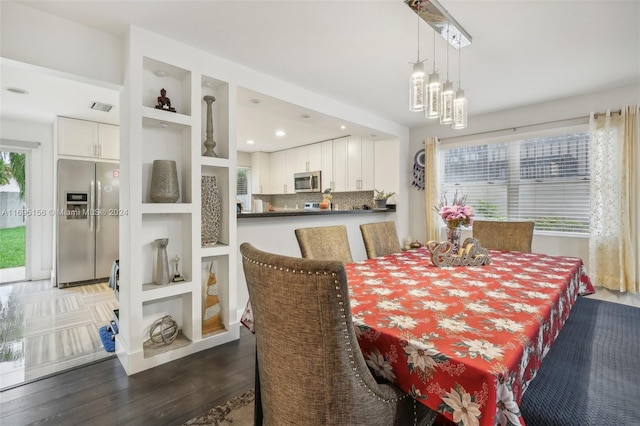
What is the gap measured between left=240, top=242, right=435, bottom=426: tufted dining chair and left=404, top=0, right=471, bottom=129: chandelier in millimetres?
1340

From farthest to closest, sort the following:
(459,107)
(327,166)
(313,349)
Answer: (327,166) → (459,107) → (313,349)

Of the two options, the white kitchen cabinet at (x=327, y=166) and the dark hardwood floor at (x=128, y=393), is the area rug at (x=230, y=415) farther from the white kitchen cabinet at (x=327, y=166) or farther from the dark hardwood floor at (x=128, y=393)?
the white kitchen cabinet at (x=327, y=166)

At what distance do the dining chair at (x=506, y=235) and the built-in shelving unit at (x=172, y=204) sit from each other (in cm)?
231

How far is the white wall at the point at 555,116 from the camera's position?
3.09 metres

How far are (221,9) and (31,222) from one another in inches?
180

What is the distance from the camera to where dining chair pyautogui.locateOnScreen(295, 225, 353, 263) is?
2.04 meters

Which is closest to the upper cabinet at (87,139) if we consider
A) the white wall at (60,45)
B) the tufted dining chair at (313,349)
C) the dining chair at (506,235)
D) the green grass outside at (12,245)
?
the green grass outside at (12,245)

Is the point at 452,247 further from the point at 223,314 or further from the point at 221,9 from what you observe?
the point at 221,9

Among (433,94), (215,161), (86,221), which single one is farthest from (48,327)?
(433,94)

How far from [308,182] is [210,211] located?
3268 millimetres

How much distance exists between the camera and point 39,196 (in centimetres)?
436

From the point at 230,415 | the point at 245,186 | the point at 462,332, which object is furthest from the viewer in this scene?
the point at 245,186

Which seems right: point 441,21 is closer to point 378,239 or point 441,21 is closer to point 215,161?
point 378,239

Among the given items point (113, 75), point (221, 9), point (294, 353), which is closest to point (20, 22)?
point (113, 75)
